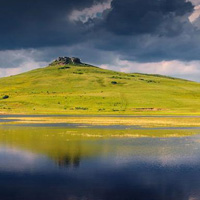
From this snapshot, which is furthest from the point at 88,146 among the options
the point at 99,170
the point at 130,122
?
the point at 130,122

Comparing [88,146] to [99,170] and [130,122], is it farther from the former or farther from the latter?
[130,122]

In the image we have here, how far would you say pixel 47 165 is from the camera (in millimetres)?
41531

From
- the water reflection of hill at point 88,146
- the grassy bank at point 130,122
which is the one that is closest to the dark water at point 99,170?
the water reflection of hill at point 88,146

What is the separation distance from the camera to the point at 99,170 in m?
38.8

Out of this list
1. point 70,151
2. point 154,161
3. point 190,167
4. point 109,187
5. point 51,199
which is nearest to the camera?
point 51,199

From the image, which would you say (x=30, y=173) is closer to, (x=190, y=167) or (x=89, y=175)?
(x=89, y=175)

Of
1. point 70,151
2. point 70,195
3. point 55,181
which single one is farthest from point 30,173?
point 70,151

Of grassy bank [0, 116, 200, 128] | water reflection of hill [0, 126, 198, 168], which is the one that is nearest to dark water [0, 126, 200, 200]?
water reflection of hill [0, 126, 198, 168]

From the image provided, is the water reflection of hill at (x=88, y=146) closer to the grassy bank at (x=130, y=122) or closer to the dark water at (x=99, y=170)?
the dark water at (x=99, y=170)

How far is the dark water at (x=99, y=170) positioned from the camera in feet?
98.9

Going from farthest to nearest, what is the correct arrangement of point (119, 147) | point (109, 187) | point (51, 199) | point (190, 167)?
point (119, 147)
point (190, 167)
point (109, 187)
point (51, 199)

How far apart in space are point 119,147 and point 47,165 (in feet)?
58.5

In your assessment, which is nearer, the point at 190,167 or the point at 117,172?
the point at 117,172

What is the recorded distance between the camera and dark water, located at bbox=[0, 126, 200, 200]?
30141 millimetres
